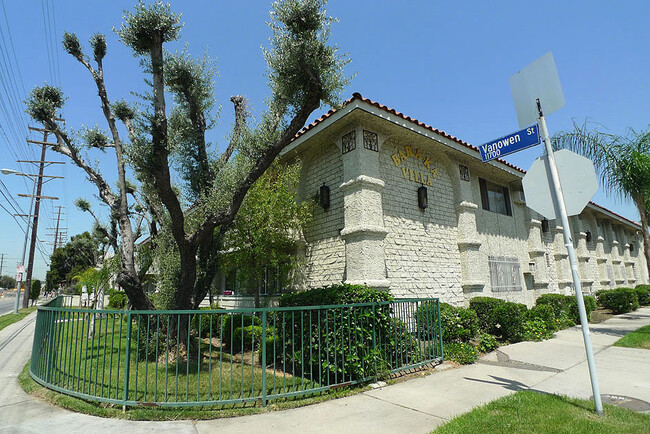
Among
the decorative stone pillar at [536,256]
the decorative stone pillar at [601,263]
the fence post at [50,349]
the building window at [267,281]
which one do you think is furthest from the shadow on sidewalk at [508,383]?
the decorative stone pillar at [601,263]

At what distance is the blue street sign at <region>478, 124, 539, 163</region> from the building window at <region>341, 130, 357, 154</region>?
3.75 m

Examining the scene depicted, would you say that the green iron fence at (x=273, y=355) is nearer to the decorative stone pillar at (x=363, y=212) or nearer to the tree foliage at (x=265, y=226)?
the decorative stone pillar at (x=363, y=212)

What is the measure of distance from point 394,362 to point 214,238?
4.58m

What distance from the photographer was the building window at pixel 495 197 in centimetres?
1295

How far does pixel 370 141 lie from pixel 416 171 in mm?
2164

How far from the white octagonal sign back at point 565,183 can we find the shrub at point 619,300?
50.2 feet

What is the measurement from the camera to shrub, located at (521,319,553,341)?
9109mm

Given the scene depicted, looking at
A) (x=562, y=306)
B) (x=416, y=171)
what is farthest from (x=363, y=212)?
(x=562, y=306)

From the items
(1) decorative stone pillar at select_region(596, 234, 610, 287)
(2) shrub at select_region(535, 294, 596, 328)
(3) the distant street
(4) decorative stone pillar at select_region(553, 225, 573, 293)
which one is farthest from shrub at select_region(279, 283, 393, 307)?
(3) the distant street

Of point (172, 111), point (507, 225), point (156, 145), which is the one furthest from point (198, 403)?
point (507, 225)

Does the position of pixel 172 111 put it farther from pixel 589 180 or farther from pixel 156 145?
pixel 589 180

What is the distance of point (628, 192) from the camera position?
11.8 meters

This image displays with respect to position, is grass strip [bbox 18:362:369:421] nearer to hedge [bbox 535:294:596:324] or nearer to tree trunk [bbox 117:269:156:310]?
tree trunk [bbox 117:269:156:310]

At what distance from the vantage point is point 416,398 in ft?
15.6
